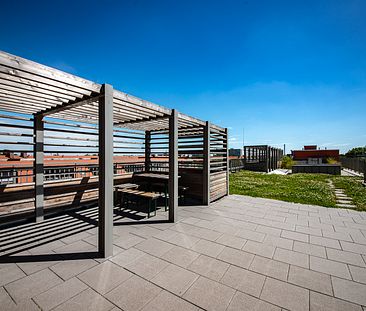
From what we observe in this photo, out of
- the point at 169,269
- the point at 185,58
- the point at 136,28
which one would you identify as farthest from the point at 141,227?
the point at 185,58

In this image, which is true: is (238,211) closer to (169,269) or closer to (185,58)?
(169,269)

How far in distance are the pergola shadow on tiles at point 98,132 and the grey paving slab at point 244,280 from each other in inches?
70.8

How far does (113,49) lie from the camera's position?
6926 millimetres

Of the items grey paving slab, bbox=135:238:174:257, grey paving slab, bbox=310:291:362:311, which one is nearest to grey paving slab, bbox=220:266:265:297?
grey paving slab, bbox=310:291:362:311

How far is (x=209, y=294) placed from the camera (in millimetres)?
2068

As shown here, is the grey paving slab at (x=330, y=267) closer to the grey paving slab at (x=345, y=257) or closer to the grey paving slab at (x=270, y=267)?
the grey paving slab at (x=345, y=257)

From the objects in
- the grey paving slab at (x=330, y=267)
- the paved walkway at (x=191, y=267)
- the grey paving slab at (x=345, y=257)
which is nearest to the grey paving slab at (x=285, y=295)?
the paved walkway at (x=191, y=267)

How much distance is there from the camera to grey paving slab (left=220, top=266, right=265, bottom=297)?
2.16 m

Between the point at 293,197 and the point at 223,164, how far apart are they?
2.94 m

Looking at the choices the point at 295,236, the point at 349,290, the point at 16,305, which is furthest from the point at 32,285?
the point at 295,236

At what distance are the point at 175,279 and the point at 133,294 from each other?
525mm

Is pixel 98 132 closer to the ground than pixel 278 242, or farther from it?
farther from it

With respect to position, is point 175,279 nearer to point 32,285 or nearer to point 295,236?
point 32,285

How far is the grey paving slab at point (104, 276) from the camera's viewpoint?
86.4 inches
